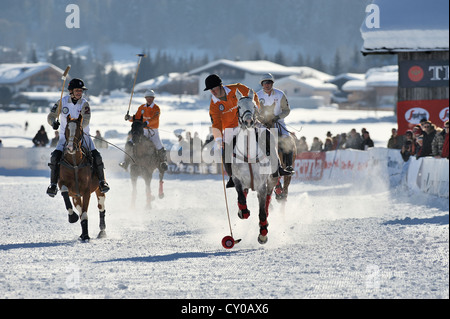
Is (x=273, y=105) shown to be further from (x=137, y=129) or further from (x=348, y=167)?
(x=348, y=167)

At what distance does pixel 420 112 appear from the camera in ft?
78.6

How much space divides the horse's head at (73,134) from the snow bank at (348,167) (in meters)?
8.05

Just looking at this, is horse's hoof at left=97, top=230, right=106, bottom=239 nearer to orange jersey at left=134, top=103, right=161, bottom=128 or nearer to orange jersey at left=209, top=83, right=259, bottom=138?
orange jersey at left=209, top=83, right=259, bottom=138

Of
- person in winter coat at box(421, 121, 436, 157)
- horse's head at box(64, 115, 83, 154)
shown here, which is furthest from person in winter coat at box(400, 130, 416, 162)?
horse's head at box(64, 115, 83, 154)

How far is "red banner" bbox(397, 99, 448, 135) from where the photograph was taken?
2367cm

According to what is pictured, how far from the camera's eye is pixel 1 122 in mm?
58969

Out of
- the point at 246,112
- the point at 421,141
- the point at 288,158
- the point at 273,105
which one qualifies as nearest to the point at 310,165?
the point at 421,141

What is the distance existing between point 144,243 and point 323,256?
287 centimetres

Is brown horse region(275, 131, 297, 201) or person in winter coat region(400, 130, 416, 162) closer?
brown horse region(275, 131, 297, 201)

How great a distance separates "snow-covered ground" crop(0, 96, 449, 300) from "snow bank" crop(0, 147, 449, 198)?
1.60 feet

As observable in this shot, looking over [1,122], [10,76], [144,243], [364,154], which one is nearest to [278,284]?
[144,243]

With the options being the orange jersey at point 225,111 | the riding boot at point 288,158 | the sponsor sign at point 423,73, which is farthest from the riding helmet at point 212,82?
the sponsor sign at point 423,73

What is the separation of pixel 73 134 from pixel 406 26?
15.0 meters
